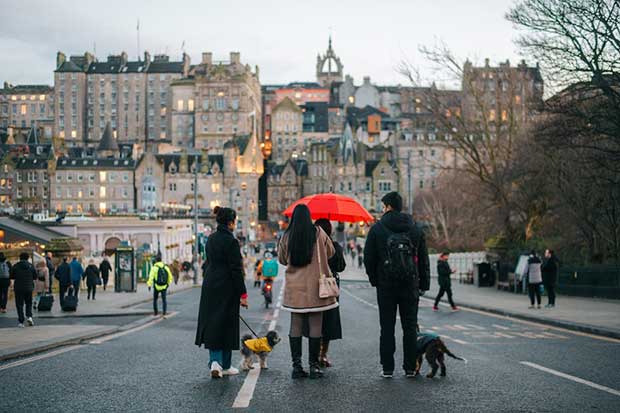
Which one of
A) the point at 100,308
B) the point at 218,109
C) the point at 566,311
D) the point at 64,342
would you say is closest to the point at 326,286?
the point at 64,342

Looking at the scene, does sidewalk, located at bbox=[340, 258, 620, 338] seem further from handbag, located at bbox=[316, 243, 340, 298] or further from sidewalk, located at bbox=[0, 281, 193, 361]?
sidewalk, located at bbox=[0, 281, 193, 361]

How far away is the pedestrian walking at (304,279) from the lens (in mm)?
9812

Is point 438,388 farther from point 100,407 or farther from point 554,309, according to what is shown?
point 554,309

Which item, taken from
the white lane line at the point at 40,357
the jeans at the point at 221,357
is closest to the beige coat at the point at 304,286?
the jeans at the point at 221,357

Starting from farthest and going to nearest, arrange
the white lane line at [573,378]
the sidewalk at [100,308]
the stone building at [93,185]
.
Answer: the stone building at [93,185]
the sidewalk at [100,308]
the white lane line at [573,378]

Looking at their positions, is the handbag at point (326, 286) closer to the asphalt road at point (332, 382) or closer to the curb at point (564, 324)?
the asphalt road at point (332, 382)

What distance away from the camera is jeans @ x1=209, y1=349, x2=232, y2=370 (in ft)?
33.4

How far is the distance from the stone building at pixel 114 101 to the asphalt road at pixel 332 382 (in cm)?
16839

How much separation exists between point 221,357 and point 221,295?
2.82 feet

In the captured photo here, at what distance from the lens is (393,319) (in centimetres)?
1000

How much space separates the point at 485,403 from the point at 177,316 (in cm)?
1631

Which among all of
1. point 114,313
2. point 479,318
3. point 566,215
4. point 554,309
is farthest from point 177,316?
point 566,215

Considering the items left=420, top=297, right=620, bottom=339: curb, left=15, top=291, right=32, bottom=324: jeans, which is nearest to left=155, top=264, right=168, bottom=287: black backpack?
left=15, top=291, right=32, bottom=324: jeans

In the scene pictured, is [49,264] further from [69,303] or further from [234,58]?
[234,58]
